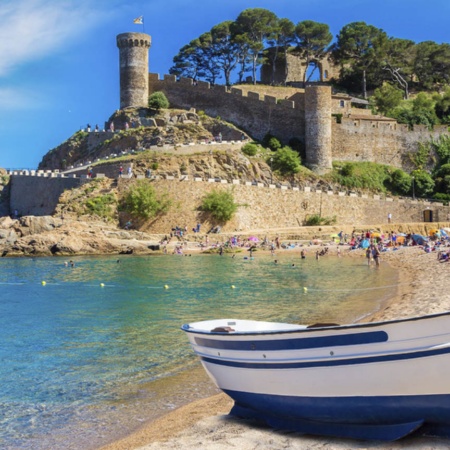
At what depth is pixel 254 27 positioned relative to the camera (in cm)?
5566

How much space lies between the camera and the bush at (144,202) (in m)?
36.5

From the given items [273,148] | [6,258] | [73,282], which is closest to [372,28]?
[273,148]

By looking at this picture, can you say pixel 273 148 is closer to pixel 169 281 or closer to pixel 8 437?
pixel 169 281

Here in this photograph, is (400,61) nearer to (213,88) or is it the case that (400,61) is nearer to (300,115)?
(300,115)

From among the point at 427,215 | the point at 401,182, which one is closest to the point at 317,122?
the point at 401,182

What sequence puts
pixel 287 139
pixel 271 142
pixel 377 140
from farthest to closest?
pixel 377 140 < pixel 287 139 < pixel 271 142

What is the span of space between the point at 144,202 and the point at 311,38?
1121 inches

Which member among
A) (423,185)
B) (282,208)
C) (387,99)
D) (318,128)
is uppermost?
(387,99)

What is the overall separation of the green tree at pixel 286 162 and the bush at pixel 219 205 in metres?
7.13

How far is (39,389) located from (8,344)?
369 centimetres

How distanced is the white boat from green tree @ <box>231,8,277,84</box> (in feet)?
168

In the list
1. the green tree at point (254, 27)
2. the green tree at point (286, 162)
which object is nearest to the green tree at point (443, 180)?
the green tree at point (286, 162)

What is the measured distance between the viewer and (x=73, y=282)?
22750mm

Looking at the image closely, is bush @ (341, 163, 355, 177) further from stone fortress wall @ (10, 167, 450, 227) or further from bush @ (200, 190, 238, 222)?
bush @ (200, 190, 238, 222)
